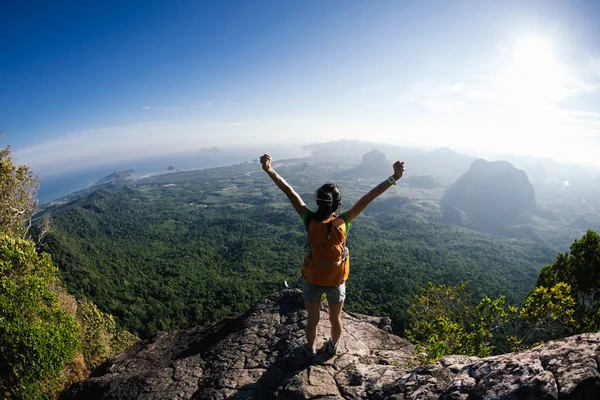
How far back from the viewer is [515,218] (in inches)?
7023

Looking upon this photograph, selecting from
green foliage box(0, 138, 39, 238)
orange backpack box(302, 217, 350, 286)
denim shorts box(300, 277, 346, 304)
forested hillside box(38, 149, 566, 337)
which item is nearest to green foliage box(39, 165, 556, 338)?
forested hillside box(38, 149, 566, 337)

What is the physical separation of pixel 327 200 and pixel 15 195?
61.4ft

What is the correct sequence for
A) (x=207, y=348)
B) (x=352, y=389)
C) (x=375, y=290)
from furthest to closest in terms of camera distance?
(x=375, y=290) → (x=207, y=348) → (x=352, y=389)

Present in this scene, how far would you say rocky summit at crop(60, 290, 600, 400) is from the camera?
3.06 metres

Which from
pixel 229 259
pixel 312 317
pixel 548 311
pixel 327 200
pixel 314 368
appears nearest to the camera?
pixel 327 200

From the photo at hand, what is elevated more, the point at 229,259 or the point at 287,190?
the point at 287,190

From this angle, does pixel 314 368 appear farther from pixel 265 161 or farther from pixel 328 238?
pixel 265 161

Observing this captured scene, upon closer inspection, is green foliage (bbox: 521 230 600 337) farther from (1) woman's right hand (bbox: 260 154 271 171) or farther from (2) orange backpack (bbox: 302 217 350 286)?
(1) woman's right hand (bbox: 260 154 271 171)

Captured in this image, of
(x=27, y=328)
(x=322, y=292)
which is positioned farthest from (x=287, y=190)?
(x=27, y=328)

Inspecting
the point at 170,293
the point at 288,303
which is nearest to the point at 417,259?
the point at 170,293

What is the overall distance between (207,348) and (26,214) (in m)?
15.6

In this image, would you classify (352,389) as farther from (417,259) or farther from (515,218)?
(515,218)

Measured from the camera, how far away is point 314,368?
4949 mm

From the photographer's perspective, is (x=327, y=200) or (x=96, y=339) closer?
(x=327, y=200)
